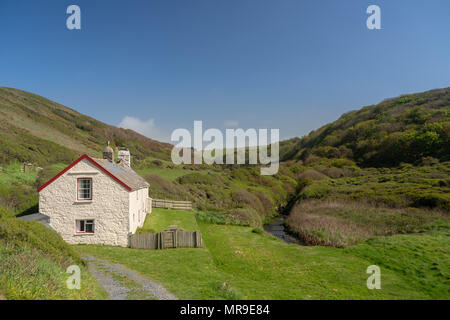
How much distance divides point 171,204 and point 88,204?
16509mm

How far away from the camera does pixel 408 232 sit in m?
22.1

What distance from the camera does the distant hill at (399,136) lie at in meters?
51.8

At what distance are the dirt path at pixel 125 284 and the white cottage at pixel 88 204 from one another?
16.8 ft

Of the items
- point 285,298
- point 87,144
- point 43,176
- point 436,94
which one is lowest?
point 285,298

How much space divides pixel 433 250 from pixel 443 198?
1294 cm

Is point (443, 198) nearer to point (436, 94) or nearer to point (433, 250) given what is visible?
point (433, 250)

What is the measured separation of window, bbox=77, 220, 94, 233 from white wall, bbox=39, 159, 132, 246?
1.14 ft

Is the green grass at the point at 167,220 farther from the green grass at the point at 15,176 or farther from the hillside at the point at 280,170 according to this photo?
the green grass at the point at 15,176

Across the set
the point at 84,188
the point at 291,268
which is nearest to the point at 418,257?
the point at 291,268

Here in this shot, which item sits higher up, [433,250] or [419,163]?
[419,163]

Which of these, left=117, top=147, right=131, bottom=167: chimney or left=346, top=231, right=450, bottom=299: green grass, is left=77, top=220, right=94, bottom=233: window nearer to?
left=117, top=147, right=131, bottom=167: chimney
